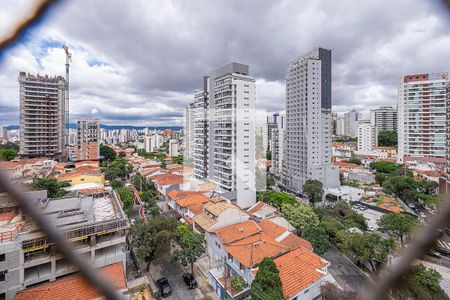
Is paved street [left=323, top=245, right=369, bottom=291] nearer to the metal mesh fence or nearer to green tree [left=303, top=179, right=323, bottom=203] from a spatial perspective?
green tree [left=303, top=179, right=323, bottom=203]

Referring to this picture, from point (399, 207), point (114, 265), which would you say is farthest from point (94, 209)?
point (399, 207)

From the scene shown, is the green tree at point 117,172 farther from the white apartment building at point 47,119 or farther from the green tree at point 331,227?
the green tree at point 331,227

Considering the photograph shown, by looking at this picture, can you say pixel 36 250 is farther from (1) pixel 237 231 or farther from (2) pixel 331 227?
(2) pixel 331 227

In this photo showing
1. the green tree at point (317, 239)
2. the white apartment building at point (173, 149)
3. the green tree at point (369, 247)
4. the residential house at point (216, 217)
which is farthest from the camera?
the white apartment building at point (173, 149)

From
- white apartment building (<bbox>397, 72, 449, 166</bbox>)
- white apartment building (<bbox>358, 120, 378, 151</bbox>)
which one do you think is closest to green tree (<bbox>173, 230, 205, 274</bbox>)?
white apartment building (<bbox>397, 72, 449, 166</bbox>)

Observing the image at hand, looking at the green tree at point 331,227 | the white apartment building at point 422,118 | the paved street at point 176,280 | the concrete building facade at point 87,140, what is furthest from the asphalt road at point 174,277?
the white apartment building at point 422,118

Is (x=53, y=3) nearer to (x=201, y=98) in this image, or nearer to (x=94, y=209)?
(x=94, y=209)
